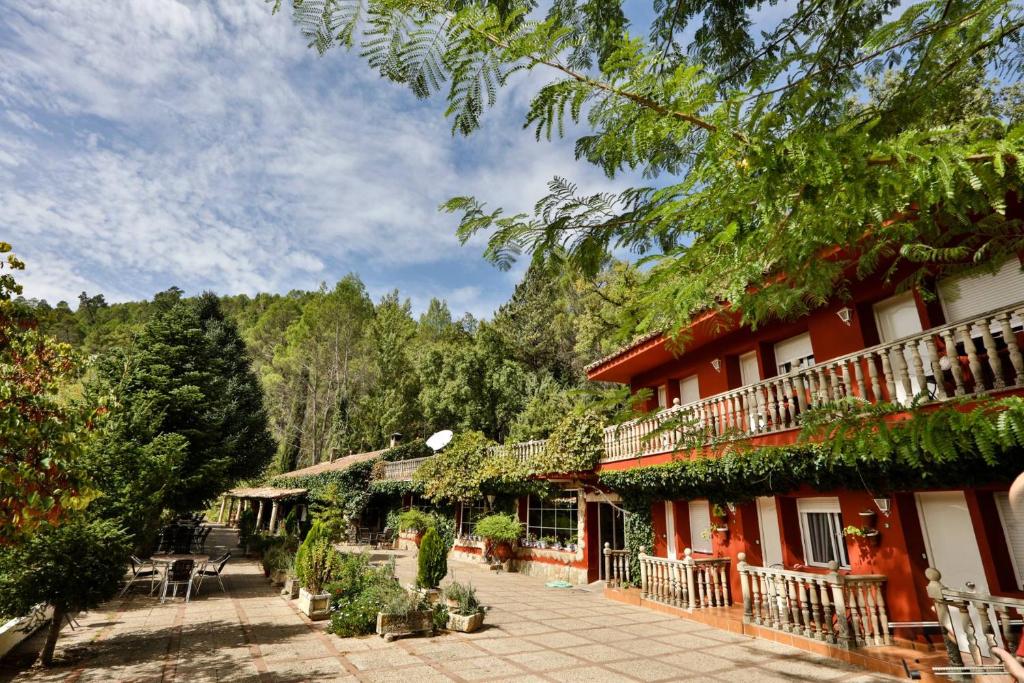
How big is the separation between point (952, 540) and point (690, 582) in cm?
428

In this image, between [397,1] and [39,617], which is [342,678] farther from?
[397,1]

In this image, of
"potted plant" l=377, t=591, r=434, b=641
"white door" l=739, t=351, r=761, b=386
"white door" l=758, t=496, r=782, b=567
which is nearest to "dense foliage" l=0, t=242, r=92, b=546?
"potted plant" l=377, t=591, r=434, b=641

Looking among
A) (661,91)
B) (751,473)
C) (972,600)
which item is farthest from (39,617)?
(972,600)

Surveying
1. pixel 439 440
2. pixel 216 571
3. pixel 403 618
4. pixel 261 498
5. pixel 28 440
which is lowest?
pixel 403 618

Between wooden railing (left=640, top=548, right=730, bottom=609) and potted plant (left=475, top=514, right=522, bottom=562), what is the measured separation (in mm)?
6384

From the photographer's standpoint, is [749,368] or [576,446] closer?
[749,368]

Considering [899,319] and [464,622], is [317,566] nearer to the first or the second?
[464,622]

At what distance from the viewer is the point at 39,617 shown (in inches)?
276

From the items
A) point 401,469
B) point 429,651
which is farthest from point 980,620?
point 401,469

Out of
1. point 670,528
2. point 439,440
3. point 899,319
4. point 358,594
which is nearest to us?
point 899,319

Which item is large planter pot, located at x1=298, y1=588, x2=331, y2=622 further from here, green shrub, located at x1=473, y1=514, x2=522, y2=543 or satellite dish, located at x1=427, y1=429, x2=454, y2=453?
satellite dish, located at x1=427, y1=429, x2=454, y2=453

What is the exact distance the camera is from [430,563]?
9.38m

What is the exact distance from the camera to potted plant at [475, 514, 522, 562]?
16.1m

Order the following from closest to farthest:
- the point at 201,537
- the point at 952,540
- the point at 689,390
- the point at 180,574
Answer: the point at 952,540 → the point at 180,574 → the point at 689,390 → the point at 201,537
